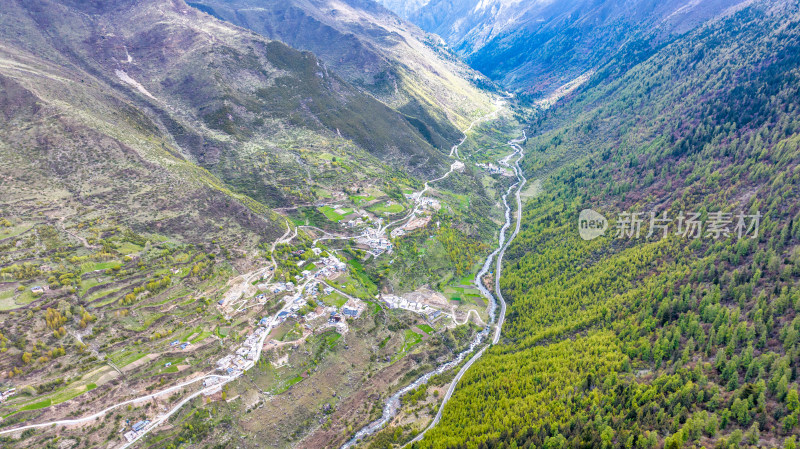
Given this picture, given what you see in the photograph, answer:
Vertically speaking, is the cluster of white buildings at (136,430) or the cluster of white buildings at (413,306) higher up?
the cluster of white buildings at (413,306)

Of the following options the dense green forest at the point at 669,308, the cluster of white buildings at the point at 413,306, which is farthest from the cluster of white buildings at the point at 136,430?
the cluster of white buildings at the point at 413,306

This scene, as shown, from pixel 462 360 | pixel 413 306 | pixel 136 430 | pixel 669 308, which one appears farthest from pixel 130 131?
pixel 669 308

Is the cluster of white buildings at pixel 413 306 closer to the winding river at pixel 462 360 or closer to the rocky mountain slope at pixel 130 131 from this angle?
the winding river at pixel 462 360

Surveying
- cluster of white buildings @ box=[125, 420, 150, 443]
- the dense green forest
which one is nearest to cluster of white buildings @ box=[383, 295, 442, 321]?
the dense green forest

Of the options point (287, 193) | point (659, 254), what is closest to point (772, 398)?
point (659, 254)

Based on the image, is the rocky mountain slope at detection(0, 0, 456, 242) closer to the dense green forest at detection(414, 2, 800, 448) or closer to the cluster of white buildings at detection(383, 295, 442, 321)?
the cluster of white buildings at detection(383, 295, 442, 321)

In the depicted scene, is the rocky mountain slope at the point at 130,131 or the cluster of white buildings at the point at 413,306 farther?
the rocky mountain slope at the point at 130,131

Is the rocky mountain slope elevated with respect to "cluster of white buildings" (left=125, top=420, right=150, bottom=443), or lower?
elevated

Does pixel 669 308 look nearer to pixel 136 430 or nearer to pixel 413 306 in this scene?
pixel 413 306
